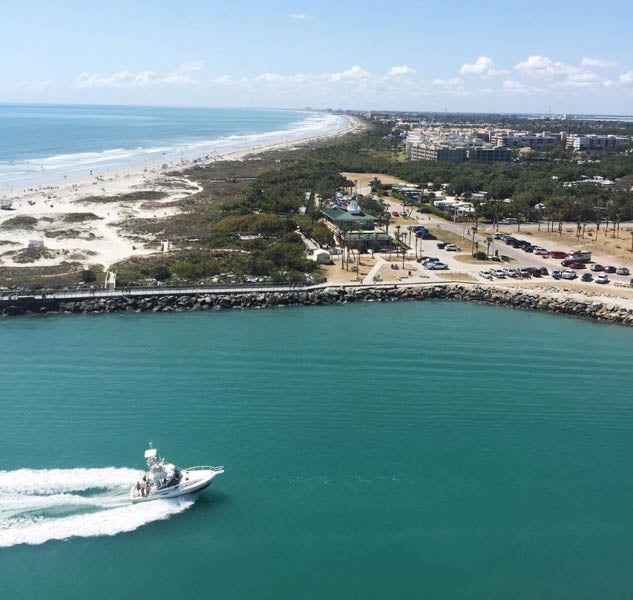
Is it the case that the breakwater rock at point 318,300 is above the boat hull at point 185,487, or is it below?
above

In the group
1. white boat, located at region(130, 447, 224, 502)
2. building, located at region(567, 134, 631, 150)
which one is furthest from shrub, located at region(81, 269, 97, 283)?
building, located at region(567, 134, 631, 150)

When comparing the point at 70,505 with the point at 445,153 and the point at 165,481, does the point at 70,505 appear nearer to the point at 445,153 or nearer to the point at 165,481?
the point at 165,481

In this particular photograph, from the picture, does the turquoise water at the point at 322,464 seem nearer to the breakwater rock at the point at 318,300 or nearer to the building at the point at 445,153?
the breakwater rock at the point at 318,300

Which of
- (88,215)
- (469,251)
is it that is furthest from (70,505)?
(88,215)

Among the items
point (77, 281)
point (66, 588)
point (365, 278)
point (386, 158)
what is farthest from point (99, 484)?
point (386, 158)

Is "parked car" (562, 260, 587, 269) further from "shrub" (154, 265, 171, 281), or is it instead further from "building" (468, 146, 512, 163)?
"building" (468, 146, 512, 163)

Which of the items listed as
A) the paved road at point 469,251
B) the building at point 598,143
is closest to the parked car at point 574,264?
the paved road at point 469,251
